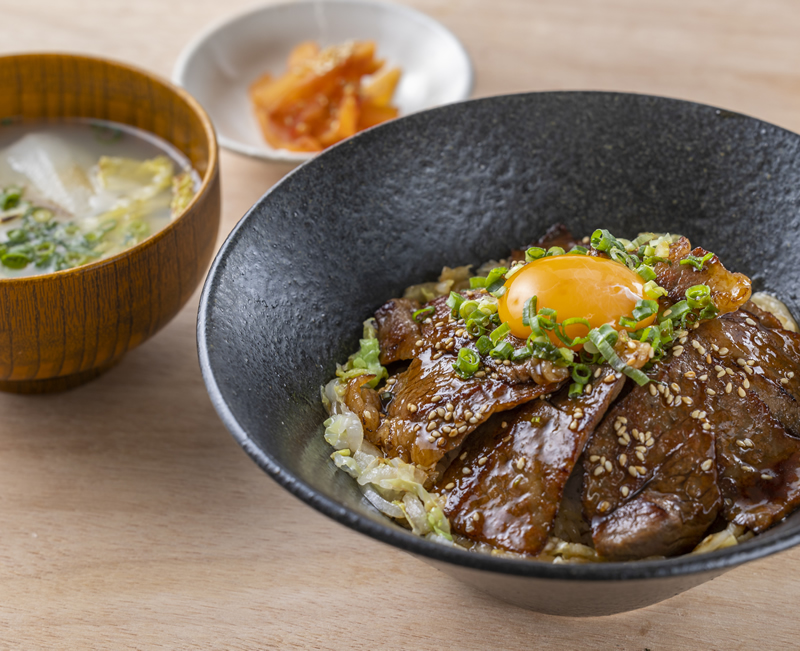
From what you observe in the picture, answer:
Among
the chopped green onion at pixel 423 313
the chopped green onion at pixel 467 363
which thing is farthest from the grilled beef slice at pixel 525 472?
the chopped green onion at pixel 423 313

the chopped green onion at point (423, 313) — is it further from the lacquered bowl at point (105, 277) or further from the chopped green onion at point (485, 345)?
the lacquered bowl at point (105, 277)

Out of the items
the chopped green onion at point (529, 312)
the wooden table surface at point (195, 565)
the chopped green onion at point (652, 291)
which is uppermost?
the chopped green onion at point (652, 291)

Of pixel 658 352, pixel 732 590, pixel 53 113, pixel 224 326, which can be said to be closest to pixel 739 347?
pixel 658 352

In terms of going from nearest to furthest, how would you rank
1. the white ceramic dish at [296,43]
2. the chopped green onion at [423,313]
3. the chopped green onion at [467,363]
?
the chopped green onion at [467,363], the chopped green onion at [423,313], the white ceramic dish at [296,43]

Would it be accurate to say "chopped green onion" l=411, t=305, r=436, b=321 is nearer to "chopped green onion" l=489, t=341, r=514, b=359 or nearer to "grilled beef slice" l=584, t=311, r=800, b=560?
"chopped green onion" l=489, t=341, r=514, b=359

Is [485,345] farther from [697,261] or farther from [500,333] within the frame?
[697,261]

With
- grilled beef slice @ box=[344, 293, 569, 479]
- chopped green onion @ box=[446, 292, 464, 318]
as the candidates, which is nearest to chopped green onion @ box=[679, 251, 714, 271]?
grilled beef slice @ box=[344, 293, 569, 479]
